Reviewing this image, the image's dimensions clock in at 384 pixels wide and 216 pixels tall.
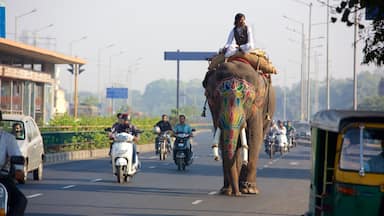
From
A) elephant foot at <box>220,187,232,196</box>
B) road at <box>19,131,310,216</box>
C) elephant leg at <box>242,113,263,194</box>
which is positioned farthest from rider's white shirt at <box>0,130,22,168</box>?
elephant leg at <box>242,113,263,194</box>

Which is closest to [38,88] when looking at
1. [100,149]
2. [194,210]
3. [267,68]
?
[100,149]

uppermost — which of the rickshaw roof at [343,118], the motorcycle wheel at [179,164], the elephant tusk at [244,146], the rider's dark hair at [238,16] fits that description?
the rider's dark hair at [238,16]

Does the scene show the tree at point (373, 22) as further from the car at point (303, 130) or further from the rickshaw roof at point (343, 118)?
the car at point (303, 130)

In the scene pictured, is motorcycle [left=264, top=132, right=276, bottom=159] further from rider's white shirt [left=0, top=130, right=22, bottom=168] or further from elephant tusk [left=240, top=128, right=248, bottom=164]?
rider's white shirt [left=0, top=130, right=22, bottom=168]

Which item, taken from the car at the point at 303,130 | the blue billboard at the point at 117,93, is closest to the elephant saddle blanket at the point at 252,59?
the car at the point at 303,130

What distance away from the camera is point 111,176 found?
91.8 feet

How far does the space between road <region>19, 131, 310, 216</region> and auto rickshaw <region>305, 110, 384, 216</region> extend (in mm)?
5360

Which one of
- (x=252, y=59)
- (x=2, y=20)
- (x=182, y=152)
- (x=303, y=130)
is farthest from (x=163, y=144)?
(x=303, y=130)

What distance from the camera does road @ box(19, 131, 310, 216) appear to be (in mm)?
18516

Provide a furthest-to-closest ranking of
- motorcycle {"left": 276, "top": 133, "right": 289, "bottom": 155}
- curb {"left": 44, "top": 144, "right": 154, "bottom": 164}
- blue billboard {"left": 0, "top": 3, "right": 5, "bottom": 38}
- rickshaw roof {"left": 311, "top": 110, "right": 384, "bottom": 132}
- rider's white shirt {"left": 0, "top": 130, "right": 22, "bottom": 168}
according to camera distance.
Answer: blue billboard {"left": 0, "top": 3, "right": 5, "bottom": 38}, motorcycle {"left": 276, "top": 133, "right": 289, "bottom": 155}, curb {"left": 44, "top": 144, "right": 154, "bottom": 164}, rider's white shirt {"left": 0, "top": 130, "right": 22, "bottom": 168}, rickshaw roof {"left": 311, "top": 110, "right": 384, "bottom": 132}

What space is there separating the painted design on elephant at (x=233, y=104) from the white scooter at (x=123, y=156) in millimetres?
4119

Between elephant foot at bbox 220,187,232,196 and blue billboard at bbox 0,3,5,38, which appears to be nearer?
elephant foot at bbox 220,187,232,196

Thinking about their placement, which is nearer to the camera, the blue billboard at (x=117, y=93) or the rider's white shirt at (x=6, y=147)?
the rider's white shirt at (x=6, y=147)

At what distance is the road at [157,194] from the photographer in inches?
729
